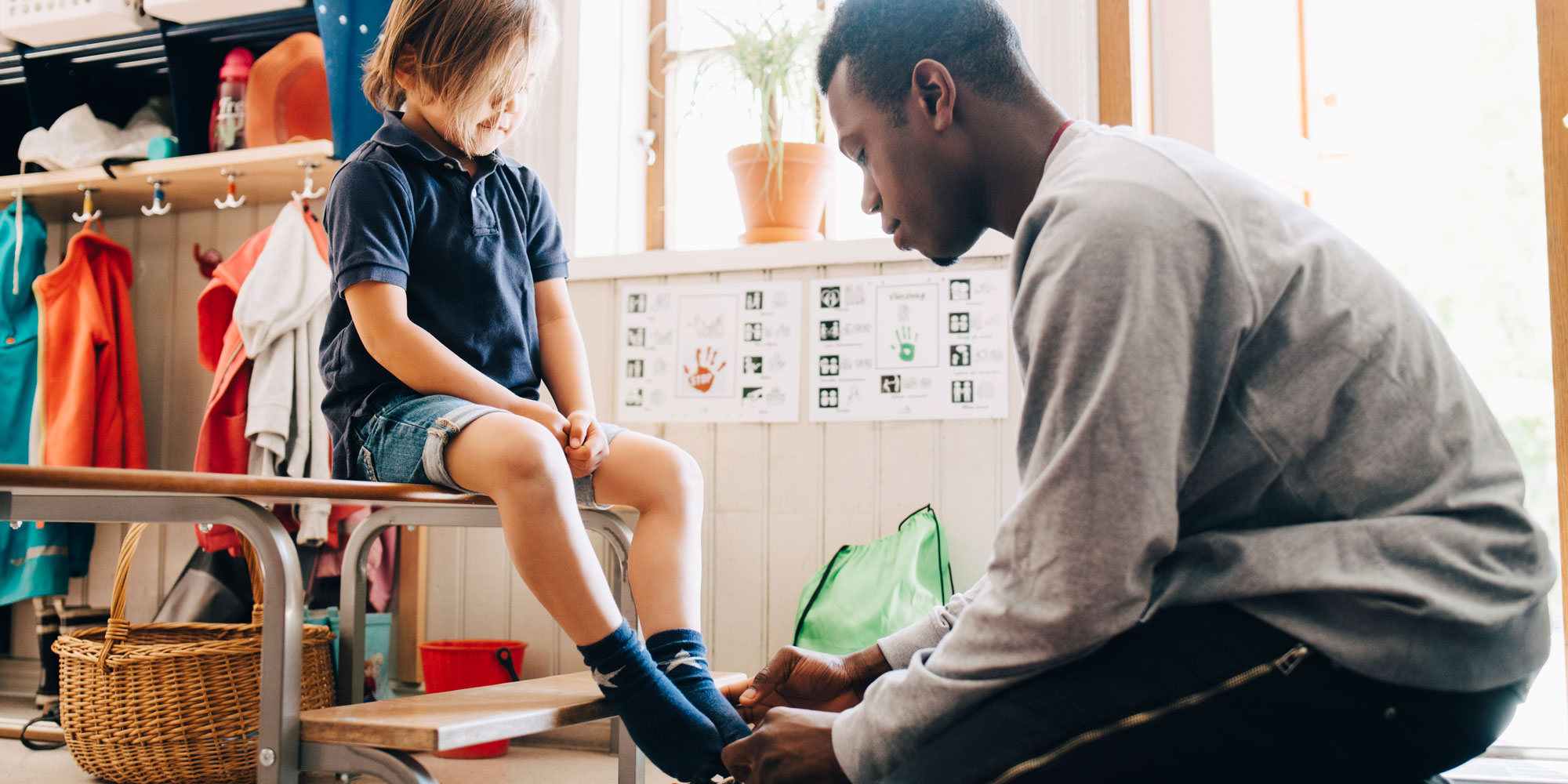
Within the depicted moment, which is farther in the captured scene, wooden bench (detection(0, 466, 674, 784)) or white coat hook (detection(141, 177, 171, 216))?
white coat hook (detection(141, 177, 171, 216))

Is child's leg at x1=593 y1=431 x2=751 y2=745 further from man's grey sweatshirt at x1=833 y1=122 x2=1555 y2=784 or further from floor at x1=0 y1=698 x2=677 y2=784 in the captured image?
floor at x1=0 y1=698 x2=677 y2=784

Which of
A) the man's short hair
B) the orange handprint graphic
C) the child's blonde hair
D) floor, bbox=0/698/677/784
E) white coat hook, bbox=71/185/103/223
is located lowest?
floor, bbox=0/698/677/784

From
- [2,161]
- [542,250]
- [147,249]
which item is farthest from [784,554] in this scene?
[2,161]

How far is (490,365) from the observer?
1458 millimetres

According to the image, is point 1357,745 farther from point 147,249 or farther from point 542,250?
point 147,249

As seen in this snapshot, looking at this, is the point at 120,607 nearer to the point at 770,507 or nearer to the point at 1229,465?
the point at 770,507

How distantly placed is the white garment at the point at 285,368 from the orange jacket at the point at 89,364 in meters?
0.48

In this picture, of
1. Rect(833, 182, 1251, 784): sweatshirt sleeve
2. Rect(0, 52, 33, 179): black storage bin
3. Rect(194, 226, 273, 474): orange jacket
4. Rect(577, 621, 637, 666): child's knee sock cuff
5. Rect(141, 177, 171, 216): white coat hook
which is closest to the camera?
Rect(833, 182, 1251, 784): sweatshirt sleeve

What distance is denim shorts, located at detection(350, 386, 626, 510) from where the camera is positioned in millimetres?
1219

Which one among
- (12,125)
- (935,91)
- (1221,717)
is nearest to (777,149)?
(935,91)

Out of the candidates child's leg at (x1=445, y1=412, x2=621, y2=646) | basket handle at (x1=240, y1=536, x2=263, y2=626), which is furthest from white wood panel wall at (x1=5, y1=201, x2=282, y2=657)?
child's leg at (x1=445, y1=412, x2=621, y2=646)

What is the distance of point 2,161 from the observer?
2996 millimetres

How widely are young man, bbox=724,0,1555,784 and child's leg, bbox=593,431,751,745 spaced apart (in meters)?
0.37

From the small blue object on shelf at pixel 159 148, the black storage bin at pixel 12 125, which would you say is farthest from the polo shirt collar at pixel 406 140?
the black storage bin at pixel 12 125
